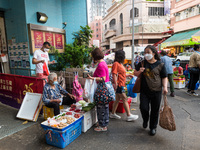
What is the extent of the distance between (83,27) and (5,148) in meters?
6.57

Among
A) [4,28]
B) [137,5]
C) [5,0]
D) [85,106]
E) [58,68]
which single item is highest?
[137,5]

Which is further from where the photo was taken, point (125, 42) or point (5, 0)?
point (125, 42)

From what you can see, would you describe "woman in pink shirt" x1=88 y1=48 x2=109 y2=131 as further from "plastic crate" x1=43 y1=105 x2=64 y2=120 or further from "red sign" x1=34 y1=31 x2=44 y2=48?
"red sign" x1=34 y1=31 x2=44 y2=48

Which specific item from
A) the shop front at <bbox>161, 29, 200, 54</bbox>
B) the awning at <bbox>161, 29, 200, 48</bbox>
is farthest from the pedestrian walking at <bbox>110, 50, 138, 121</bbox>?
the shop front at <bbox>161, 29, 200, 54</bbox>

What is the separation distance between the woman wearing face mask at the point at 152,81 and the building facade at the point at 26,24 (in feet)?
14.1

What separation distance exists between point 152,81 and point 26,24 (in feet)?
17.2

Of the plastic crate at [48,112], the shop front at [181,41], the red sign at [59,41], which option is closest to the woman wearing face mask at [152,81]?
the plastic crate at [48,112]

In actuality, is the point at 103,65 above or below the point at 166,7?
below

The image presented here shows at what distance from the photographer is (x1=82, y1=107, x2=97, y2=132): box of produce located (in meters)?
3.37

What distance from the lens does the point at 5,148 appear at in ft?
9.46

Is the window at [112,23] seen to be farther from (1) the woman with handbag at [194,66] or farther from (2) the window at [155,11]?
(1) the woman with handbag at [194,66]

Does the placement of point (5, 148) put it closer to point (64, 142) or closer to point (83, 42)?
point (64, 142)

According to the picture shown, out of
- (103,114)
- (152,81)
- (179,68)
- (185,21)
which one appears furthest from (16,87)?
(185,21)

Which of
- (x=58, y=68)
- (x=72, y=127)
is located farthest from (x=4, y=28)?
(x=72, y=127)
